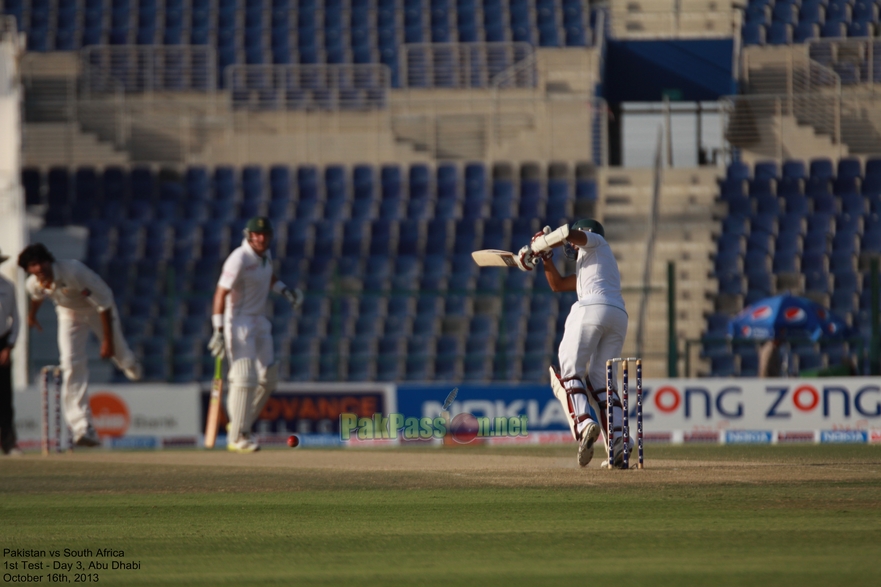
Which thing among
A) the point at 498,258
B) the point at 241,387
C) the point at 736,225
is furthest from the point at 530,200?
the point at 498,258

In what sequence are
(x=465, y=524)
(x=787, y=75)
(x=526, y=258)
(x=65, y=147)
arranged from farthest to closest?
(x=787, y=75), (x=65, y=147), (x=526, y=258), (x=465, y=524)

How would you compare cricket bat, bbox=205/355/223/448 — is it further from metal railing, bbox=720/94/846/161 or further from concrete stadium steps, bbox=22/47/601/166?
metal railing, bbox=720/94/846/161

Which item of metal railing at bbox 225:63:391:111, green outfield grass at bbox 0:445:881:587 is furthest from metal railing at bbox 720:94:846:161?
green outfield grass at bbox 0:445:881:587

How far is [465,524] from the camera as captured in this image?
7055 mm

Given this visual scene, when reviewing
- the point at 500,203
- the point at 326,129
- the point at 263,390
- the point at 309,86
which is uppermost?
the point at 309,86

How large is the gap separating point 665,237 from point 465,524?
16205 mm

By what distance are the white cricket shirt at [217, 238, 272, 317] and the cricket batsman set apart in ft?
12.2

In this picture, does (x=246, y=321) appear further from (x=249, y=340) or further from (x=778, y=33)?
(x=778, y=33)

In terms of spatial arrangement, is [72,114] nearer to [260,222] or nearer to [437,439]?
[437,439]

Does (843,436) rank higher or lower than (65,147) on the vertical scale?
lower

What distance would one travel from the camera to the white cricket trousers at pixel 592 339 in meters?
9.77

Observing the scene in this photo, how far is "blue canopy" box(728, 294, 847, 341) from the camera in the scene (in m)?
17.2

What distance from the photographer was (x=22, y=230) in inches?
867

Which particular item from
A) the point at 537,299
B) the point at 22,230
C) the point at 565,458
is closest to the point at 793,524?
the point at 565,458
